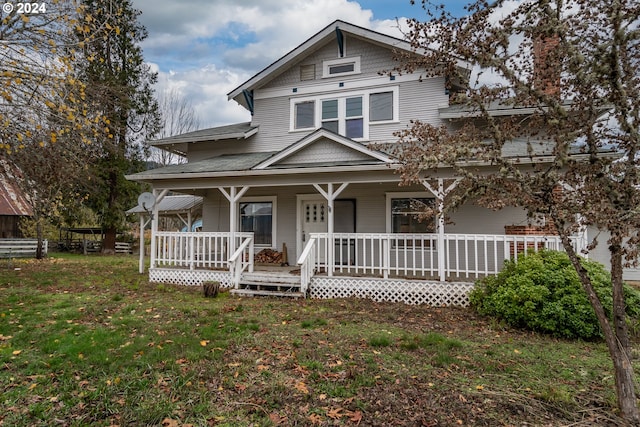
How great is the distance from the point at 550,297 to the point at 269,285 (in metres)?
5.95

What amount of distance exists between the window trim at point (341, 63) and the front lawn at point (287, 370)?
7.73 m

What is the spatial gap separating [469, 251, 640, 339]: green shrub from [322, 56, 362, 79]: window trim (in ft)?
24.8

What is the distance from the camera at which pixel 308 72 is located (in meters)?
11.8

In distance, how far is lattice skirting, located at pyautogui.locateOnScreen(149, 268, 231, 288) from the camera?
977 cm

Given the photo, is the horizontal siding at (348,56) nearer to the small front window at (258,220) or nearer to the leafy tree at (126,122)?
the small front window at (258,220)

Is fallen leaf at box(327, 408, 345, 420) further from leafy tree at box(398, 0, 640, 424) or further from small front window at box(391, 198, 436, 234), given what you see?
small front window at box(391, 198, 436, 234)

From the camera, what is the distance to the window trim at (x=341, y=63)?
11.3 metres

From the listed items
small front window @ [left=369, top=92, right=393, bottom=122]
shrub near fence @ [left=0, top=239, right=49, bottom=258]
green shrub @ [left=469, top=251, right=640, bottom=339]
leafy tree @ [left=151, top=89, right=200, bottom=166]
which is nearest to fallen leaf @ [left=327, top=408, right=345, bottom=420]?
green shrub @ [left=469, top=251, right=640, bottom=339]

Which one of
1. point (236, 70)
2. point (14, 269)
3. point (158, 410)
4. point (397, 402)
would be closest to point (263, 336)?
point (158, 410)

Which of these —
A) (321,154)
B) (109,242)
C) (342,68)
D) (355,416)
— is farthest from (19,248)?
(355,416)

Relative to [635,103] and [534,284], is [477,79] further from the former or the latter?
[534,284]

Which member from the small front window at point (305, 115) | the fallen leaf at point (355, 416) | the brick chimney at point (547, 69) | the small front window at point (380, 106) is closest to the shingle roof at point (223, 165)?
the small front window at point (305, 115)

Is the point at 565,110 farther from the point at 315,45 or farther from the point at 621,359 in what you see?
the point at 315,45

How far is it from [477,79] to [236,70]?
29.9 meters
